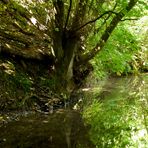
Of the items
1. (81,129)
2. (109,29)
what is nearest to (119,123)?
(81,129)

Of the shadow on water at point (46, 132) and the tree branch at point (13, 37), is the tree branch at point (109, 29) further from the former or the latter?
the shadow on water at point (46, 132)

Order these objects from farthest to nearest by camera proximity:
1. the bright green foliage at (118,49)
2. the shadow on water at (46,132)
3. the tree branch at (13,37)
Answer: the bright green foliage at (118,49), the tree branch at (13,37), the shadow on water at (46,132)

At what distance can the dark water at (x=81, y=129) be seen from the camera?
7.64 meters

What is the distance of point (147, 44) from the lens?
33.1 metres

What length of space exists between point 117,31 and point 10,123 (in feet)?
23.0

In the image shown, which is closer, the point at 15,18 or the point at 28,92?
the point at 28,92

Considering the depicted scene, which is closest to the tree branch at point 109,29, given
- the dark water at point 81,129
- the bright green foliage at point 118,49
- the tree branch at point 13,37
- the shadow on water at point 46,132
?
the bright green foliage at point 118,49

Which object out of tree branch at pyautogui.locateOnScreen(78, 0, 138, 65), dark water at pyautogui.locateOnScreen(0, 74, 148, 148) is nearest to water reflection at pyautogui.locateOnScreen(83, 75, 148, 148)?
dark water at pyautogui.locateOnScreen(0, 74, 148, 148)

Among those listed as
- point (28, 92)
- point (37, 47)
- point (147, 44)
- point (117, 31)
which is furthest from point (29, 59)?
point (147, 44)

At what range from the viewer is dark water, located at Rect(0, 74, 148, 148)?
7641 mm

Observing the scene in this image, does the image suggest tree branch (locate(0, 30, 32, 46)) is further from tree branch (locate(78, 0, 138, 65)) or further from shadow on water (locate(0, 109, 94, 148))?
tree branch (locate(78, 0, 138, 65))

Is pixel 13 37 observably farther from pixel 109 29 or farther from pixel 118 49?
pixel 118 49

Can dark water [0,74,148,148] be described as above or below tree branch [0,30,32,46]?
below

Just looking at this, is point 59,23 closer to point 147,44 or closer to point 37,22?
point 37,22
